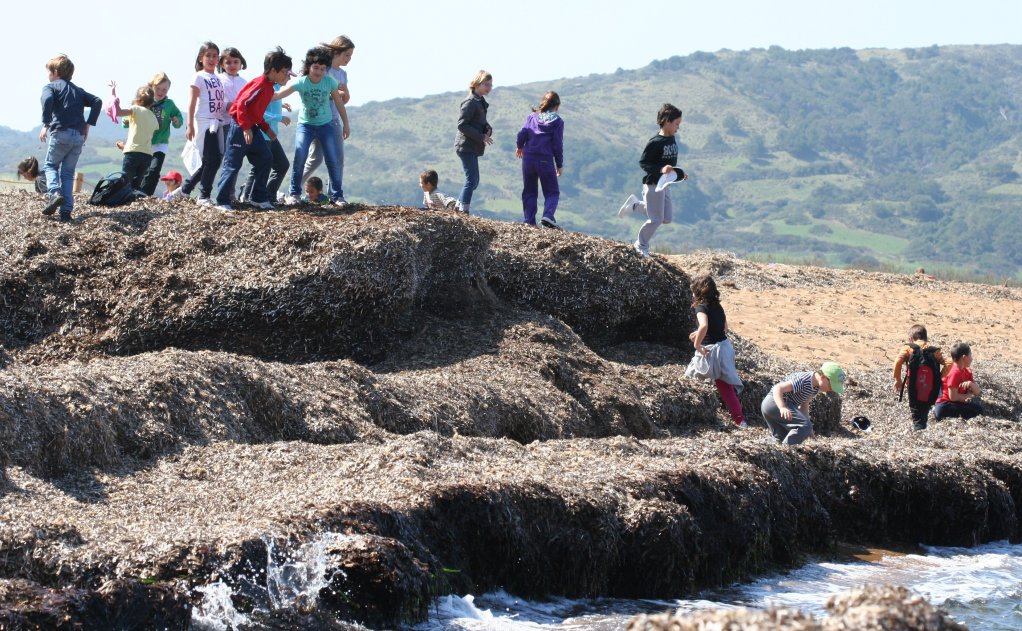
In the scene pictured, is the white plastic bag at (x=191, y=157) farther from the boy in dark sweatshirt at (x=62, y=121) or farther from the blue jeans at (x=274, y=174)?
the boy in dark sweatshirt at (x=62, y=121)

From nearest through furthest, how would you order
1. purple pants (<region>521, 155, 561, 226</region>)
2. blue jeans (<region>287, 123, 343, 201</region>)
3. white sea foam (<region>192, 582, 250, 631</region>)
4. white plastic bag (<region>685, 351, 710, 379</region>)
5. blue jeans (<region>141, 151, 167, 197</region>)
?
white sea foam (<region>192, 582, 250, 631</region>) < white plastic bag (<region>685, 351, 710, 379</region>) < blue jeans (<region>287, 123, 343, 201</region>) < blue jeans (<region>141, 151, 167, 197</region>) < purple pants (<region>521, 155, 561, 226</region>)

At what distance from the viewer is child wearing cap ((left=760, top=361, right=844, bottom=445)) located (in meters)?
11.7

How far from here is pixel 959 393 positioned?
1551 centimetres

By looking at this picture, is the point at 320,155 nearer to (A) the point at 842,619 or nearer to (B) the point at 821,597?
(B) the point at 821,597

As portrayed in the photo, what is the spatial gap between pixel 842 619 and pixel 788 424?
635cm

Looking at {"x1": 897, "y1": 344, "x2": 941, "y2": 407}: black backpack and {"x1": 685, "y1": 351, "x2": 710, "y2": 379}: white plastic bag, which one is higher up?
{"x1": 685, "y1": 351, "x2": 710, "y2": 379}: white plastic bag

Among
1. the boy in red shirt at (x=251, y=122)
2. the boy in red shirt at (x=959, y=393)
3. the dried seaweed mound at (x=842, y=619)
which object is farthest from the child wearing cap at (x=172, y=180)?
the dried seaweed mound at (x=842, y=619)

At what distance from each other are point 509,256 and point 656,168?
200 centimetres

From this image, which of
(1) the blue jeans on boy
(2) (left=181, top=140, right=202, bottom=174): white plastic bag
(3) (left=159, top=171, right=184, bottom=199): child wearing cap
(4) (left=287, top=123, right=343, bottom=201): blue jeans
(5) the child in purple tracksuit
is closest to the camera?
(1) the blue jeans on boy

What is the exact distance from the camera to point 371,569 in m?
7.38

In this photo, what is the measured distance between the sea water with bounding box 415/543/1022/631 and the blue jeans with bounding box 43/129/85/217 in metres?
6.89

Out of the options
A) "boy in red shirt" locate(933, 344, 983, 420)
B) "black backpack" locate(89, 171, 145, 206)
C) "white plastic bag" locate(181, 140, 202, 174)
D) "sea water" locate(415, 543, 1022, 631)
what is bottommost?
"sea water" locate(415, 543, 1022, 631)

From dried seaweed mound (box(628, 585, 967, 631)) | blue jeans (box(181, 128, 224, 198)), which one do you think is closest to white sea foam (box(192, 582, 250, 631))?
dried seaweed mound (box(628, 585, 967, 631))

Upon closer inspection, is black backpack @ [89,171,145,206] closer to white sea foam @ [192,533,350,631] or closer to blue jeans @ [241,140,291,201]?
blue jeans @ [241,140,291,201]
